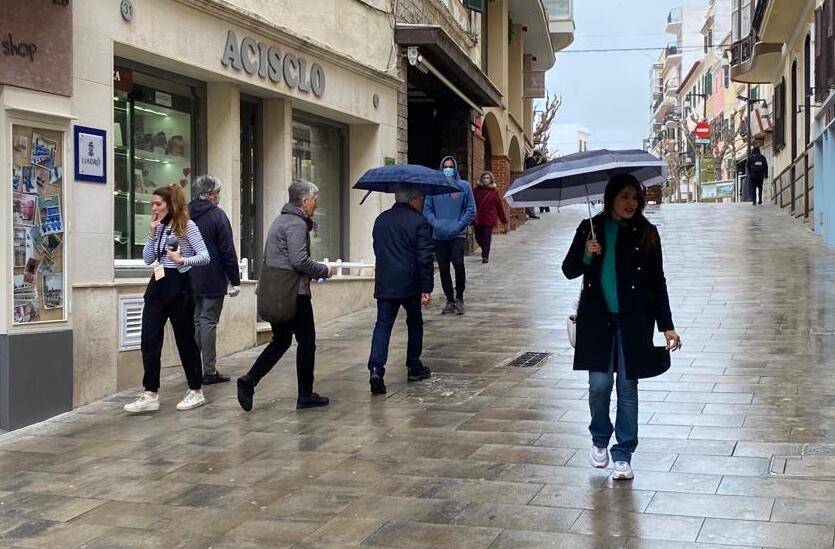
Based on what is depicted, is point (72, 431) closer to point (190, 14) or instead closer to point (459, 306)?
point (190, 14)

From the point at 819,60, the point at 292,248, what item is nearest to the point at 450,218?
the point at 292,248

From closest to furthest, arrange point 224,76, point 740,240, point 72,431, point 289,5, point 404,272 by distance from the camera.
A: point 72,431 < point 404,272 < point 224,76 < point 289,5 < point 740,240

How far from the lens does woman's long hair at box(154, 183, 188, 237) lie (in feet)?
24.9

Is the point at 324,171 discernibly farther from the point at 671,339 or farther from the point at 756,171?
the point at 756,171

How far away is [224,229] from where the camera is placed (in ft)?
28.3

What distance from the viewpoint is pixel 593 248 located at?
5441 millimetres

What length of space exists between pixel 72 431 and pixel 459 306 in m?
6.34

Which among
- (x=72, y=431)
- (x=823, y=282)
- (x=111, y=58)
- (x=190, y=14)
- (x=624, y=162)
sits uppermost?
(x=190, y=14)

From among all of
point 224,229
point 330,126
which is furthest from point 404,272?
point 330,126

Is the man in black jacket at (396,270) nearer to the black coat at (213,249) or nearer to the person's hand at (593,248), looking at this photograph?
the black coat at (213,249)

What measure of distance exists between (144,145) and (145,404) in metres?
3.29

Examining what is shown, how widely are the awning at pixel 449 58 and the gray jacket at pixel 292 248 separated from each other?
8.06m

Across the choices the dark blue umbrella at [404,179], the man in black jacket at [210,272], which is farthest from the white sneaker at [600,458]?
the man in black jacket at [210,272]

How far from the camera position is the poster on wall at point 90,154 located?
7957 mm
